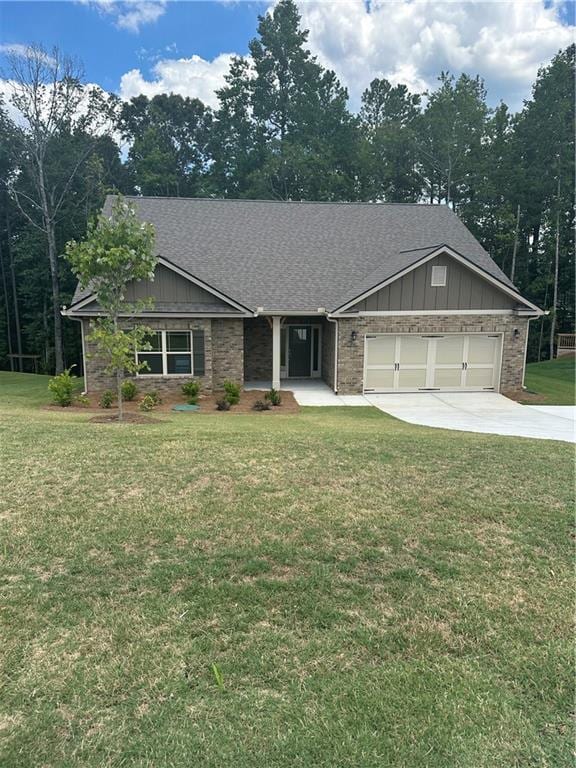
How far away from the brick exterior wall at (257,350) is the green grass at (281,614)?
12.5m

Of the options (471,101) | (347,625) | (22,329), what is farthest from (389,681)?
(471,101)

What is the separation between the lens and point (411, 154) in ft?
114

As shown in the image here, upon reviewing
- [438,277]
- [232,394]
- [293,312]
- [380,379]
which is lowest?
[232,394]

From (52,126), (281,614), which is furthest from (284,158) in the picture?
(281,614)

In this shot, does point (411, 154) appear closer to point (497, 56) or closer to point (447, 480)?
point (497, 56)

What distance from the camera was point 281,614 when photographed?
3781 millimetres

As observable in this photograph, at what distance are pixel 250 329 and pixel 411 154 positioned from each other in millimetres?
22832

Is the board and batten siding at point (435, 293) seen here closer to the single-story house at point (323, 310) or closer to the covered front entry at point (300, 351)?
the single-story house at point (323, 310)

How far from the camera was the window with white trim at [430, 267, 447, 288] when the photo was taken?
1661 cm

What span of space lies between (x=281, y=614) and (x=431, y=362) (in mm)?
14499

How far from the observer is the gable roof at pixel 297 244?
1770 cm

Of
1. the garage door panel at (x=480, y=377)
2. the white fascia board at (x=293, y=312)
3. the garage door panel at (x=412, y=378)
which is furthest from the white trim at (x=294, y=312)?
the garage door panel at (x=480, y=377)

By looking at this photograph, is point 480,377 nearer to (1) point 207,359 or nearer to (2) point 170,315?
(1) point 207,359

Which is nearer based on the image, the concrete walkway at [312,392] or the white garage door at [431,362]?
the concrete walkway at [312,392]
